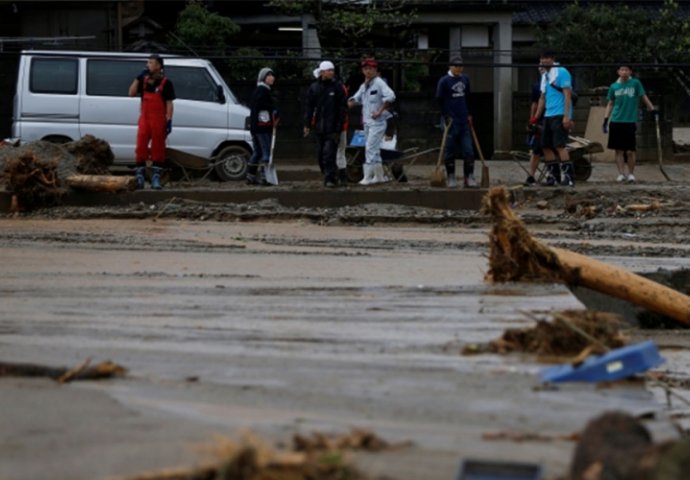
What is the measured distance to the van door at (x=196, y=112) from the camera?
20500 mm

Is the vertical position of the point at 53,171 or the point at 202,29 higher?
the point at 202,29

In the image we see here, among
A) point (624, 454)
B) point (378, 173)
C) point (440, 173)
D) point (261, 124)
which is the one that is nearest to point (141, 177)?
point (261, 124)

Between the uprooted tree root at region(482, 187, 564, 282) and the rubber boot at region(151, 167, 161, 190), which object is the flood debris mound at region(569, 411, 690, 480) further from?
the rubber boot at region(151, 167, 161, 190)

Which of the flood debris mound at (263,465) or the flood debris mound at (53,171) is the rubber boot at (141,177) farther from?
the flood debris mound at (263,465)

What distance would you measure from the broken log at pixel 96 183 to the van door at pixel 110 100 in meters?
4.47

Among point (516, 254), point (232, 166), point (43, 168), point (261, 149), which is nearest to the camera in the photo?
point (516, 254)

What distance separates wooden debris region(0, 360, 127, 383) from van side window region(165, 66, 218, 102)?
48.1ft

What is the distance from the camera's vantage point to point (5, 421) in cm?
514

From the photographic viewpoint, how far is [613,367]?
19.1 feet

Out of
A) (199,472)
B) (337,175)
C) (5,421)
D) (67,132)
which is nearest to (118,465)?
(199,472)

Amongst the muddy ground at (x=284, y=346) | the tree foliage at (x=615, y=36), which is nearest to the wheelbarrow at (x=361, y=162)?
the muddy ground at (x=284, y=346)

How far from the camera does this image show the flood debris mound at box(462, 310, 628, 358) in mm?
6344

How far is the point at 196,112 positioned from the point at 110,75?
131 cm

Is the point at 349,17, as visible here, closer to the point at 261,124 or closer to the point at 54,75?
the point at 54,75
